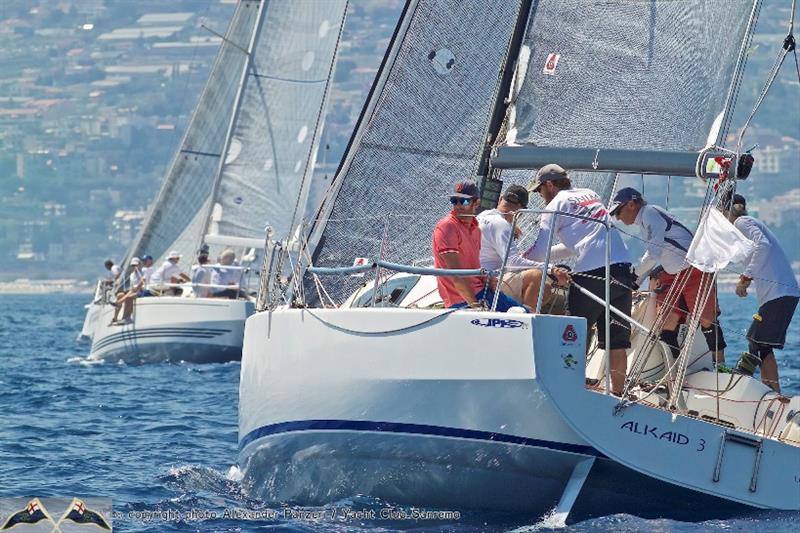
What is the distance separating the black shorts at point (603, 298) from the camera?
9281mm

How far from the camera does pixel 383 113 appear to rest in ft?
37.2

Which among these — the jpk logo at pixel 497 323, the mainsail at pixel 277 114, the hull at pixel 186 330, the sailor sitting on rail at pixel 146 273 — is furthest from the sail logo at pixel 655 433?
the mainsail at pixel 277 114

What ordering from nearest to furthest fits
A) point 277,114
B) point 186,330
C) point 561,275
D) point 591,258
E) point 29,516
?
point 29,516 → point 591,258 → point 561,275 → point 186,330 → point 277,114

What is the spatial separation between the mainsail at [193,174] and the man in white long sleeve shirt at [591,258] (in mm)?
20122

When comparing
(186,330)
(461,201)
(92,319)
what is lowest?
(92,319)

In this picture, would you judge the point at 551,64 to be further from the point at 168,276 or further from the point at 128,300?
the point at 168,276

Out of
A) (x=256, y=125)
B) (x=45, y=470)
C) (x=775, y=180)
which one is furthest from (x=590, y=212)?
(x=775, y=180)

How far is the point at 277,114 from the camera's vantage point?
26984mm

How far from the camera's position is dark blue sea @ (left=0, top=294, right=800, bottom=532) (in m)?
8.91

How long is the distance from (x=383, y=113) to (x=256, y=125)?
51.4ft

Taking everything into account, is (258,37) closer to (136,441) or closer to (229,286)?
(229,286)

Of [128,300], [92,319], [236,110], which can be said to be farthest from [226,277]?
[92,319]

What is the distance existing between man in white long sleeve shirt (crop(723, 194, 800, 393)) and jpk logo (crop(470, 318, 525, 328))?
223cm

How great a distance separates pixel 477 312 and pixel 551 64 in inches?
111
